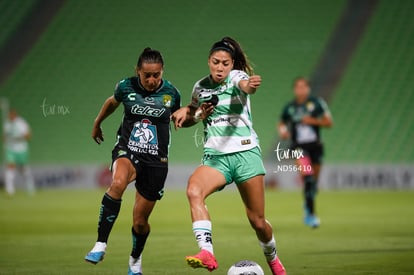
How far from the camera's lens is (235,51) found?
7.71 metres

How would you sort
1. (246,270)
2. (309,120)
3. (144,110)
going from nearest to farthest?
(246,270)
(144,110)
(309,120)

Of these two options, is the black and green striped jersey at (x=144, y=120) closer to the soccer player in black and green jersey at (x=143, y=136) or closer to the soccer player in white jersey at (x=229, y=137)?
the soccer player in black and green jersey at (x=143, y=136)

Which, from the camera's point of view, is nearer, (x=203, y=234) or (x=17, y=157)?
(x=203, y=234)

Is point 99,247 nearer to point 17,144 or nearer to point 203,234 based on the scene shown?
point 203,234

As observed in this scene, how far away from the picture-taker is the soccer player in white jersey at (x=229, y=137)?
742 centimetres

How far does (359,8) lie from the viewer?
28.0 meters

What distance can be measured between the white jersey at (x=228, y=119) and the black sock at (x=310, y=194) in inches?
258

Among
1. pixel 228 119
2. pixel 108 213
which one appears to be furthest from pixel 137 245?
pixel 228 119

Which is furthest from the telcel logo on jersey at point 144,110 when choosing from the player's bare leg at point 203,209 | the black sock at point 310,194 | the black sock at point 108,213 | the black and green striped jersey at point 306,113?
the black and green striped jersey at point 306,113

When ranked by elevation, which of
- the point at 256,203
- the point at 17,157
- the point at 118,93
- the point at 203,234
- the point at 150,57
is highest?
the point at 17,157

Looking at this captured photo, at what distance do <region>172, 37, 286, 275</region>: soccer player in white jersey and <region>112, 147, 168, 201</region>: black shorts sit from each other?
0.87 m

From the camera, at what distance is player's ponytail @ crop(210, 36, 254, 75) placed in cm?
755

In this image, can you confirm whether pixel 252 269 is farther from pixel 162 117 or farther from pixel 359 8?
pixel 359 8

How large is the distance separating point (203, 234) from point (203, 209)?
10.0 inches
